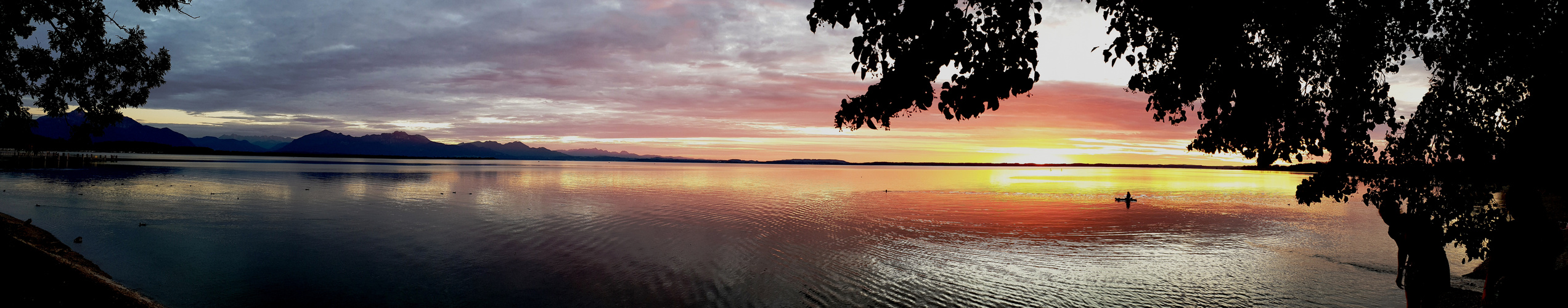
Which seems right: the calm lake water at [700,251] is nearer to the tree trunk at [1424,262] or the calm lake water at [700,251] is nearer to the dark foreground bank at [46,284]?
the tree trunk at [1424,262]

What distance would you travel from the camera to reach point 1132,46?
Answer: 7.64m

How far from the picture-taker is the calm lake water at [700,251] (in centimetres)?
1113

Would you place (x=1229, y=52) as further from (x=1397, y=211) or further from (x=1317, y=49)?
(x=1397, y=211)

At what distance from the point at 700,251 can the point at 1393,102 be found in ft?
44.6

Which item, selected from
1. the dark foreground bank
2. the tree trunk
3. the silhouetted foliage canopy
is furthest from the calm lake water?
the silhouetted foliage canopy

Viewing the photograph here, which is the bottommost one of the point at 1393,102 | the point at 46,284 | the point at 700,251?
the point at 700,251

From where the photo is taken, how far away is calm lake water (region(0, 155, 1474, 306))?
11.1 m

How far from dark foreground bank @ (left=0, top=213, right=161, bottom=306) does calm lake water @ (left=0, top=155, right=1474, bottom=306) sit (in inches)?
93.9

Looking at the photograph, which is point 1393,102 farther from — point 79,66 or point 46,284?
point 79,66

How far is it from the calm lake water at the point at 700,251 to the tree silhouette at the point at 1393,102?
261cm

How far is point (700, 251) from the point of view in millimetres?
15922

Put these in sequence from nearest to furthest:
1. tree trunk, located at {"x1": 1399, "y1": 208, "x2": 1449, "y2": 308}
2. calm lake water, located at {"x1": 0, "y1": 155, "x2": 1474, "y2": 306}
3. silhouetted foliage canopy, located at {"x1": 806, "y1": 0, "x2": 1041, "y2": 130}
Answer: silhouetted foliage canopy, located at {"x1": 806, "y1": 0, "x2": 1041, "y2": 130} < tree trunk, located at {"x1": 1399, "y1": 208, "x2": 1449, "y2": 308} < calm lake water, located at {"x1": 0, "y1": 155, "x2": 1474, "y2": 306}

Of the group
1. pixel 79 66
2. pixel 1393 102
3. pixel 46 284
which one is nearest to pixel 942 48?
pixel 1393 102

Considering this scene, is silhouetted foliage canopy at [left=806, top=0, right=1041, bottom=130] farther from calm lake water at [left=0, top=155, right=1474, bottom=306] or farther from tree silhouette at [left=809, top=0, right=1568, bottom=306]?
calm lake water at [left=0, top=155, right=1474, bottom=306]
